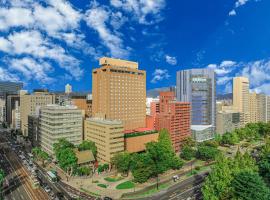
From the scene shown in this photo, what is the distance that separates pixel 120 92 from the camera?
167 metres

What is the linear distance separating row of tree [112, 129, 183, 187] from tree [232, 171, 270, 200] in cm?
4589

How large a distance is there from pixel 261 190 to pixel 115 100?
397 feet

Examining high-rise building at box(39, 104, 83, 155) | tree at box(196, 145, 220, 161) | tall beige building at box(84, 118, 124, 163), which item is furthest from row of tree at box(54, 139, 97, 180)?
tree at box(196, 145, 220, 161)

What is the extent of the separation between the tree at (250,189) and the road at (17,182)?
66.2 metres

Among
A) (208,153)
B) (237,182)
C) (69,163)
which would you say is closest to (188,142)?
(208,153)

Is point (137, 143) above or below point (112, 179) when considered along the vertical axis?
above

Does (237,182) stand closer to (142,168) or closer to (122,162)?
(142,168)

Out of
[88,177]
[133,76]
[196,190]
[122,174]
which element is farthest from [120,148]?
[133,76]

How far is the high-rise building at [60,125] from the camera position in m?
128

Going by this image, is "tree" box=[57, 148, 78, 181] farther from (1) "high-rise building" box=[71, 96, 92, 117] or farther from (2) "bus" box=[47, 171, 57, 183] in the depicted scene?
(1) "high-rise building" box=[71, 96, 92, 117]

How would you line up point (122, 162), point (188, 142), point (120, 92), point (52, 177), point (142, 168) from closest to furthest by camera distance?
point (142, 168) → point (52, 177) → point (122, 162) → point (188, 142) → point (120, 92)

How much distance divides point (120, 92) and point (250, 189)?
12295 centimetres

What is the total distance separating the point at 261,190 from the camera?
5297 centimetres

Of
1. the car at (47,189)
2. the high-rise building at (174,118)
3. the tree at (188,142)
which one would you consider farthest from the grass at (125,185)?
the tree at (188,142)
